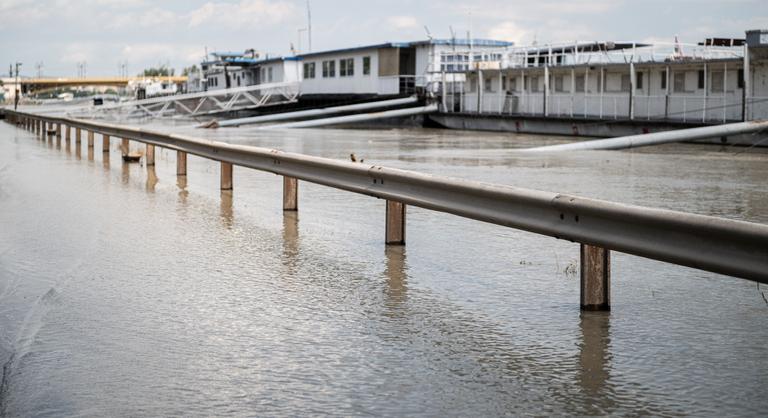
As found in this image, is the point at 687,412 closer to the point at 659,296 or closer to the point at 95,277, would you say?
the point at 659,296

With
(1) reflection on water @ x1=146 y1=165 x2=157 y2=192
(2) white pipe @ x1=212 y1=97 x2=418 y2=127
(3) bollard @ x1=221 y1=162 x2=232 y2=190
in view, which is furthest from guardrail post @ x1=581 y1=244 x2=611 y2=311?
(2) white pipe @ x1=212 y1=97 x2=418 y2=127

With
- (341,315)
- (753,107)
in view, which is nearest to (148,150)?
(341,315)

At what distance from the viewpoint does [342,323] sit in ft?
22.5

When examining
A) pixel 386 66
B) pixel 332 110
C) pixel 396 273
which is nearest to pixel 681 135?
pixel 396 273

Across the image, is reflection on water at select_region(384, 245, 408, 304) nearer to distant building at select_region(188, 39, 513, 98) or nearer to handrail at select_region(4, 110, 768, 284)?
handrail at select_region(4, 110, 768, 284)

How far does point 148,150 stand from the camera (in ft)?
70.9

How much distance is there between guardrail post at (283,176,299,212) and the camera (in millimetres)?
13461

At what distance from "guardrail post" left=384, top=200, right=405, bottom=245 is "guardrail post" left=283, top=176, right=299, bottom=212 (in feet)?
9.99

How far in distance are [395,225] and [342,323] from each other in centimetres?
381

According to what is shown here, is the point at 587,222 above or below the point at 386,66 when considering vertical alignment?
below

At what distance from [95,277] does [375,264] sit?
93.2 inches

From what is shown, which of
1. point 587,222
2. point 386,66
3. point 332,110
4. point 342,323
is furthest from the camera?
point 386,66

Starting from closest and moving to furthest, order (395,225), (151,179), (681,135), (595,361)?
(595,361)
(395,225)
(151,179)
(681,135)

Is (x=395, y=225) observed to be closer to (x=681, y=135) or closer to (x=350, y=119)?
(x=681, y=135)
